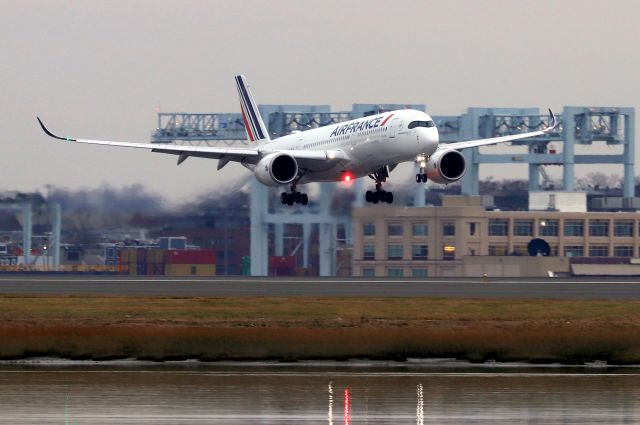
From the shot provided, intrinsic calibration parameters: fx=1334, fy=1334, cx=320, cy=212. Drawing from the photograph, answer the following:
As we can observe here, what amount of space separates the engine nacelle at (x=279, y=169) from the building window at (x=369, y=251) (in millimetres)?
56635

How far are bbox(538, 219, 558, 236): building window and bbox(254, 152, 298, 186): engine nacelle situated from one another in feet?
226

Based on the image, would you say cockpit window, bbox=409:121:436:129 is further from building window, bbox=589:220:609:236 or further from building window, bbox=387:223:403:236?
building window, bbox=589:220:609:236

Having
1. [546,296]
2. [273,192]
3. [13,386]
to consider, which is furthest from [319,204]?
[13,386]

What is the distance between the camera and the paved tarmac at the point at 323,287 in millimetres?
56406

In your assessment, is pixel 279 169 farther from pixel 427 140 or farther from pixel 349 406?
pixel 349 406

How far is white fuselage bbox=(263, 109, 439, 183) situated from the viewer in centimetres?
5941

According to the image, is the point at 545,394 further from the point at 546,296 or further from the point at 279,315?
the point at 546,296

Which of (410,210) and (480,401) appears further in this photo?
(410,210)

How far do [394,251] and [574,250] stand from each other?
19155mm

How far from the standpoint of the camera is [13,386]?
30.9 meters

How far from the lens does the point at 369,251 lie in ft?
404

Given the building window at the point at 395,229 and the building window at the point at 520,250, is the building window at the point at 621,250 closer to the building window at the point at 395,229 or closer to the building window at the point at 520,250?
the building window at the point at 520,250

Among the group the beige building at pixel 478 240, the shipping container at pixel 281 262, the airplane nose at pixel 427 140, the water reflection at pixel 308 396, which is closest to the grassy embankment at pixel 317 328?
the water reflection at pixel 308 396

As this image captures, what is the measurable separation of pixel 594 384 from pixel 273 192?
183ft
